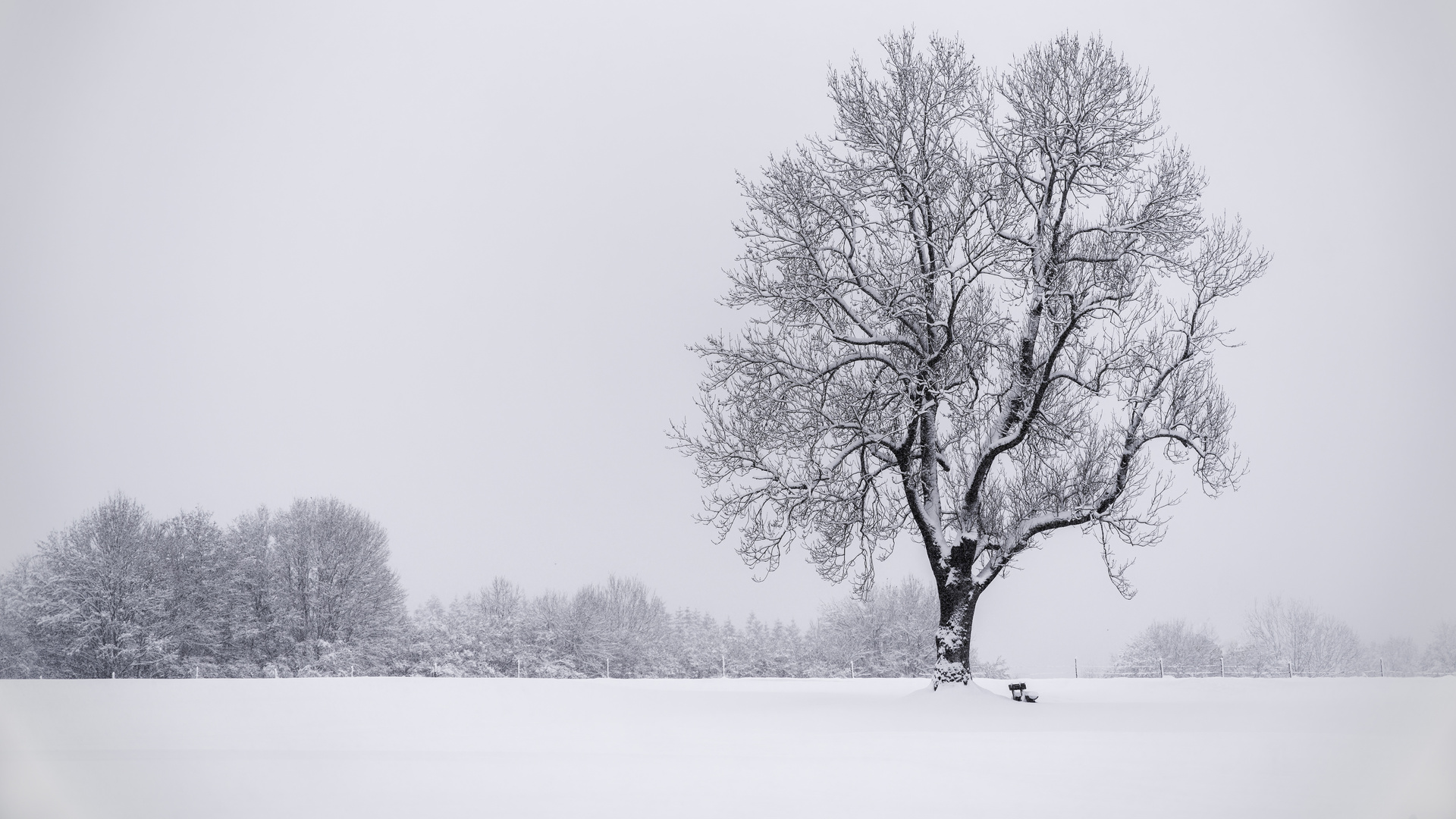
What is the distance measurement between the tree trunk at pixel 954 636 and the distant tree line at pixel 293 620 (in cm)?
3365

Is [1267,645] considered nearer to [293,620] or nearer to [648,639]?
[648,639]

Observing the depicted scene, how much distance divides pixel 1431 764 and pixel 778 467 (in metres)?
10.5

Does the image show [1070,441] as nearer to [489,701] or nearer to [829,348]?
[829,348]

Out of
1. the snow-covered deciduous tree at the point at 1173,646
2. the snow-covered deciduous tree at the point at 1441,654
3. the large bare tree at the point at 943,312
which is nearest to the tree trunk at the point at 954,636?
the large bare tree at the point at 943,312

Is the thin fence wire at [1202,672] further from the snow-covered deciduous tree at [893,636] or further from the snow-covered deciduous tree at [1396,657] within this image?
the snow-covered deciduous tree at [893,636]

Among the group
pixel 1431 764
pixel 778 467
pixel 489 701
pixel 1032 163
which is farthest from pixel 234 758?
pixel 1032 163

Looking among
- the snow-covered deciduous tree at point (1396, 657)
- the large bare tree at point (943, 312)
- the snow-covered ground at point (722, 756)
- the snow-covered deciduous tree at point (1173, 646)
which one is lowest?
the snow-covered deciduous tree at point (1173, 646)

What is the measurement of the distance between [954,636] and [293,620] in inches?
1903

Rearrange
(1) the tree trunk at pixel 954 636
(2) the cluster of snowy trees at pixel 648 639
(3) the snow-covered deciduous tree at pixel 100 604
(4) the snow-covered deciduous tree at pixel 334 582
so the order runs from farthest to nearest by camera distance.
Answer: (4) the snow-covered deciduous tree at pixel 334 582 → (2) the cluster of snowy trees at pixel 648 639 → (3) the snow-covered deciduous tree at pixel 100 604 → (1) the tree trunk at pixel 954 636

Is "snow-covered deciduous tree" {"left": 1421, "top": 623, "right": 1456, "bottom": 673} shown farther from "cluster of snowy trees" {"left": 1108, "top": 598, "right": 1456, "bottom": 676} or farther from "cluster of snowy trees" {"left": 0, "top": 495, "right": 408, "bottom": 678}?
"cluster of snowy trees" {"left": 0, "top": 495, "right": 408, "bottom": 678}

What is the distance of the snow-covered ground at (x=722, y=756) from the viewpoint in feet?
24.9

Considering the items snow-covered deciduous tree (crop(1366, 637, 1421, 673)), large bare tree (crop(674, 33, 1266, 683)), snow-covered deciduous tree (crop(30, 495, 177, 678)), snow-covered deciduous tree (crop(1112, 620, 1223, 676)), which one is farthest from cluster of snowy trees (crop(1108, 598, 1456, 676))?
snow-covered deciduous tree (crop(30, 495, 177, 678))


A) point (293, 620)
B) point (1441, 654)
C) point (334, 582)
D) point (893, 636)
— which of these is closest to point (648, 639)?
point (893, 636)

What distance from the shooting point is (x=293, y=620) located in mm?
55344
